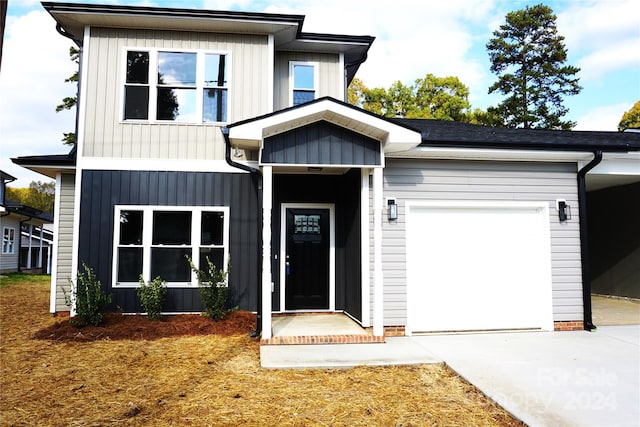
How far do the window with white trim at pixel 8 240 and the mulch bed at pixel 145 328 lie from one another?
1688 centimetres

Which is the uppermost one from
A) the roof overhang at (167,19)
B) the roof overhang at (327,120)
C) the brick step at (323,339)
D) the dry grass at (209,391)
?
the roof overhang at (167,19)

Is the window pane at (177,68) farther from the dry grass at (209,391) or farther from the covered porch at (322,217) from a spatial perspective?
the dry grass at (209,391)

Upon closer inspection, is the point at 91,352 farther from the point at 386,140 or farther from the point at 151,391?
the point at 386,140

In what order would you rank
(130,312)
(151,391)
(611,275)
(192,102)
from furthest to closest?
(611,275), (192,102), (130,312), (151,391)

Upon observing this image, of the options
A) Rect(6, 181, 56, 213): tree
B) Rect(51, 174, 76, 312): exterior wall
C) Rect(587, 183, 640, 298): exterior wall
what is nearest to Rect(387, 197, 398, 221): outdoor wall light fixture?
Rect(51, 174, 76, 312): exterior wall

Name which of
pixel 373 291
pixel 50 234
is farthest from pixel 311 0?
pixel 50 234

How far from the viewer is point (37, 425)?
3318mm

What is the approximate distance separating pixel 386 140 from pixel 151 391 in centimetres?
415

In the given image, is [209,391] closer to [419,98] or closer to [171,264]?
[171,264]

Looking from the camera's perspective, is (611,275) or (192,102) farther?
(611,275)

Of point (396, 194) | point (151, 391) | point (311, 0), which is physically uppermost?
point (311, 0)

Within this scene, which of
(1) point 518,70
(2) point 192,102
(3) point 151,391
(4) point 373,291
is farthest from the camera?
(1) point 518,70

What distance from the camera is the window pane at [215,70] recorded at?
7.72 meters

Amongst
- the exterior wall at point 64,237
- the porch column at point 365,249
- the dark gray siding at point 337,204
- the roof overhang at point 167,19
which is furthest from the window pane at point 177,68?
the porch column at point 365,249
